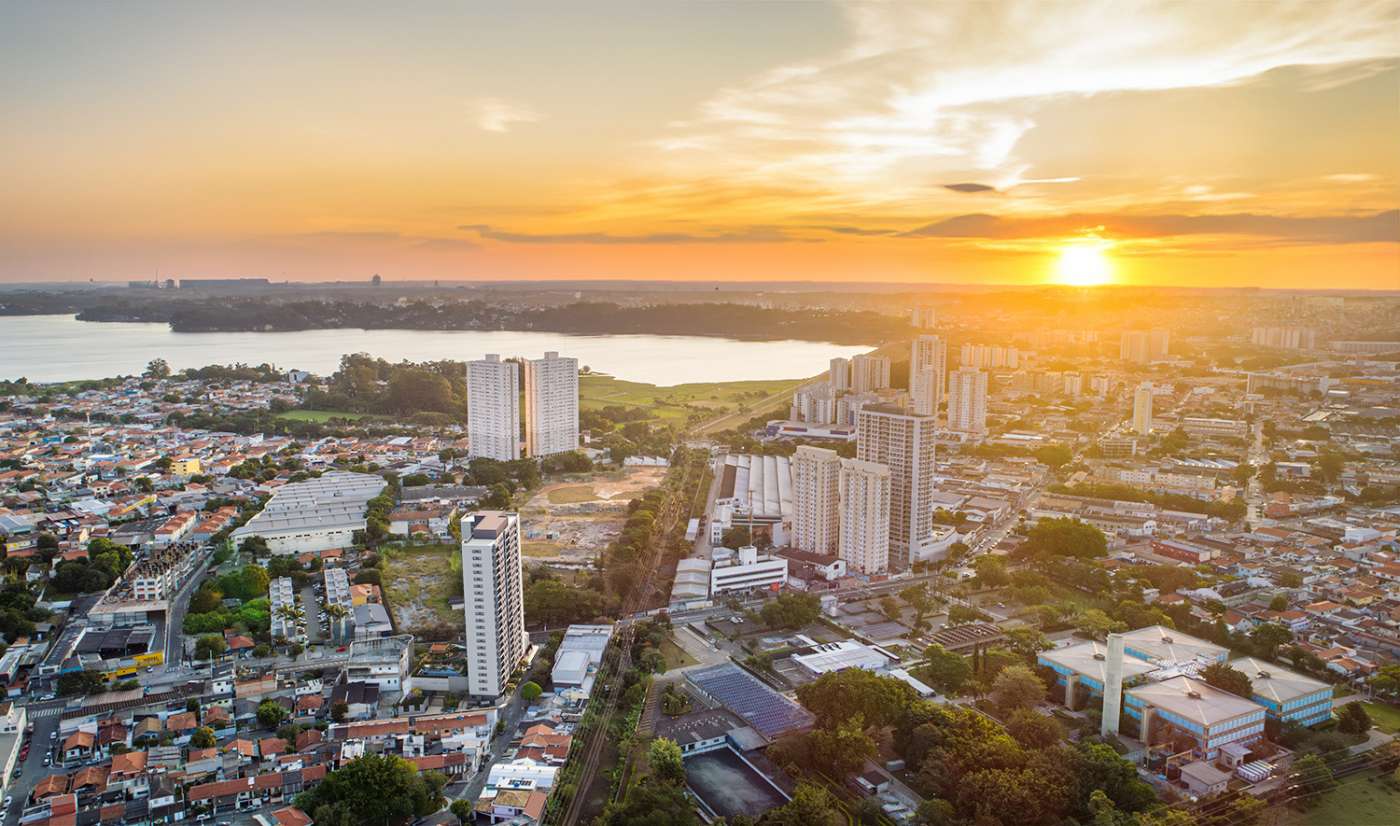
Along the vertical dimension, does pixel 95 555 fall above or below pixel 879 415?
below

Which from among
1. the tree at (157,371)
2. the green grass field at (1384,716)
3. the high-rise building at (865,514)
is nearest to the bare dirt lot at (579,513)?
the high-rise building at (865,514)

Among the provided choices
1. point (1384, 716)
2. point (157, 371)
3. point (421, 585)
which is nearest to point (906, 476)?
point (1384, 716)

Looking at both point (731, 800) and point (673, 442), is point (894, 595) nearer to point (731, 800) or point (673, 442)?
point (731, 800)

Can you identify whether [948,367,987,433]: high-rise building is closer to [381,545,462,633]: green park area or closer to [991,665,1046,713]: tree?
[381,545,462,633]: green park area

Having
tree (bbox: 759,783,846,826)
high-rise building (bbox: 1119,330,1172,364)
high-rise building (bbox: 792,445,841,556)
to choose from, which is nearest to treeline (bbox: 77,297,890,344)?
high-rise building (bbox: 1119,330,1172,364)

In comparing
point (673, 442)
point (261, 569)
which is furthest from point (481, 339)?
point (261, 569)

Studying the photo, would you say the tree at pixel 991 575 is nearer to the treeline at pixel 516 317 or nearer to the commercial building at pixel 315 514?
the commercial building at pixel 315 514

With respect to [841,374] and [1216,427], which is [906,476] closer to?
[1216,427]
